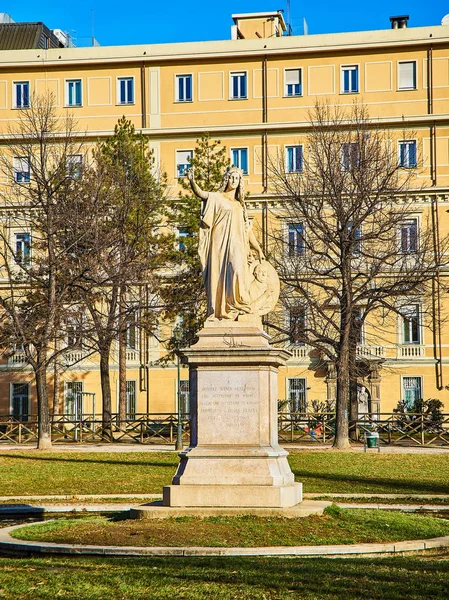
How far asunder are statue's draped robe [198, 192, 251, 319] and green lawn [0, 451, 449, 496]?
8.37 metres

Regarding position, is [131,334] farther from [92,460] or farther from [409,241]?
[92,460]

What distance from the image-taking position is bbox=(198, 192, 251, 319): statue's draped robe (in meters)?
17.5

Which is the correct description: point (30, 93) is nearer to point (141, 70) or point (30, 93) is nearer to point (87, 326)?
point (141, 70)

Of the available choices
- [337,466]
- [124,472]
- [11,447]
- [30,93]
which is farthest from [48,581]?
[30,93]

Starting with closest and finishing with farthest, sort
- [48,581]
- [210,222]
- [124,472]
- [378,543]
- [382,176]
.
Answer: [48,581] < [378,543] < [210,222] < [124,472] < [382,176]

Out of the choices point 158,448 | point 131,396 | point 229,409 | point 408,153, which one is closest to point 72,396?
point 131,396

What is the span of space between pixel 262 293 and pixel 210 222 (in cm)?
139

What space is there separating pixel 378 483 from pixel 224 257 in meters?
11.6

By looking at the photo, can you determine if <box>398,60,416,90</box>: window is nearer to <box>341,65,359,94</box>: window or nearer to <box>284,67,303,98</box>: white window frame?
<box>341,65,359,94</box>: window

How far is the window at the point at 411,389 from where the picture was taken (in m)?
58.5

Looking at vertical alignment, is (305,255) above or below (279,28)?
below

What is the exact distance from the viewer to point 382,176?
43562mm

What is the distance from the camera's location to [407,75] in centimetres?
5894

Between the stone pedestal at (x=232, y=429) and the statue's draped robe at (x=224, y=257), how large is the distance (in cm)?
38
